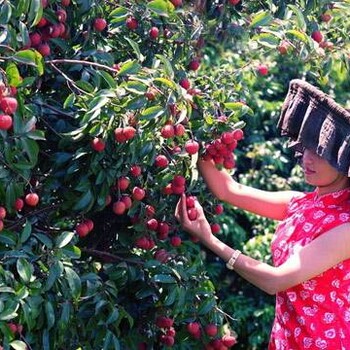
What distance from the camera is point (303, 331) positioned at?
3.08 m

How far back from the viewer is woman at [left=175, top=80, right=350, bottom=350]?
9.53 feet

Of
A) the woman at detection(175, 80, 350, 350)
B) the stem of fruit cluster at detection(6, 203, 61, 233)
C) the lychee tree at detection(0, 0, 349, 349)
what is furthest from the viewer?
the woman at detection(175, 80, 350, 350)

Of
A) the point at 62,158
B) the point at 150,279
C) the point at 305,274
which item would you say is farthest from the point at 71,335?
the point at 305,274

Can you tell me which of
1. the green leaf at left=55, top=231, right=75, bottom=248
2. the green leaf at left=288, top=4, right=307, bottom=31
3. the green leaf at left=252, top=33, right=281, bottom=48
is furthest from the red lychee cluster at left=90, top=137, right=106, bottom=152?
the green leaf at left=288, top=4, right=307, bottom=31

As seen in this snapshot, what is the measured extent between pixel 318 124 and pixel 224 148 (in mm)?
313

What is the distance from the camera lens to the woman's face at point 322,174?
3.00 m

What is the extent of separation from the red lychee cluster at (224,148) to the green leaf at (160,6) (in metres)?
0.40

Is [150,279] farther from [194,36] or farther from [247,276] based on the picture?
[194,36]

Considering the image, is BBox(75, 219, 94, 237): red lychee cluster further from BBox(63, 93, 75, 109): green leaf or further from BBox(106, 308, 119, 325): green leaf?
BBox(63, 93, 75, 109): green leaf

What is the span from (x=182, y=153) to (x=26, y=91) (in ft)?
1.57

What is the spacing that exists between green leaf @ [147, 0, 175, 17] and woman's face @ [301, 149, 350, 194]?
0.64 metres

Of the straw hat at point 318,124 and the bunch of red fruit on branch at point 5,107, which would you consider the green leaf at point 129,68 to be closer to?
the bunch of red fruit on branch at point 5,107

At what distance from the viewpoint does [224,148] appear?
296 cm

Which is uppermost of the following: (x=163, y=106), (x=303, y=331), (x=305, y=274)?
(x=163, y=106)
